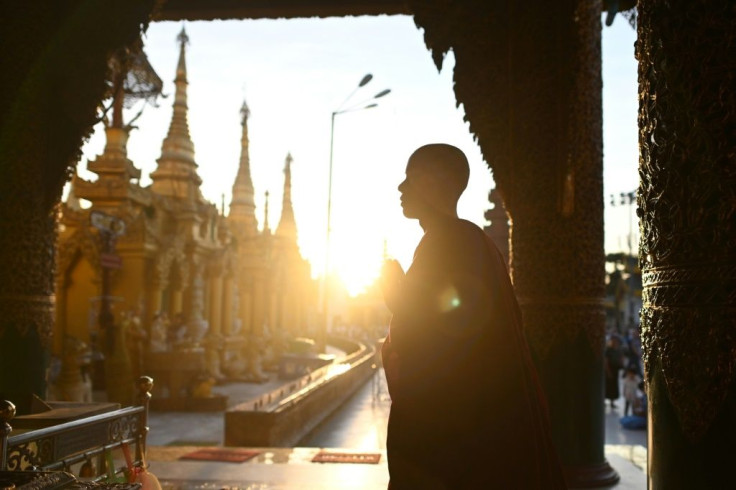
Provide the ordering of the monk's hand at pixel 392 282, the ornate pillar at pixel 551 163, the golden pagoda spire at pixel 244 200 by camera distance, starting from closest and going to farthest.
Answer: the monk's hand at pixel 392 282 < the ornate pillar at pixel 551 163 < the golden pagoda spire at pixel 244 200

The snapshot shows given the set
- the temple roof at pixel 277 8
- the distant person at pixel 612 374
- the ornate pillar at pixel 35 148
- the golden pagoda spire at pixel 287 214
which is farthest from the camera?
the golden pagoda spire at pixel 287 214

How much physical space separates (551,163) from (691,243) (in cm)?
433

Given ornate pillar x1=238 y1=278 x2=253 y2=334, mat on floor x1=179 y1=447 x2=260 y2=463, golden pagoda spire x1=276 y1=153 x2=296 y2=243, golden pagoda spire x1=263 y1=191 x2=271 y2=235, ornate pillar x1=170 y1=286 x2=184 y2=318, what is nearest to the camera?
mat on floor x1=179 y1=447 x2=260 y2=463

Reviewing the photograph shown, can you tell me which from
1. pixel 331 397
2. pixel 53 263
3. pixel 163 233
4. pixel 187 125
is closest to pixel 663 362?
pixel 53 263

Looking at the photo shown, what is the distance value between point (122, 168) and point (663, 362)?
739 inches

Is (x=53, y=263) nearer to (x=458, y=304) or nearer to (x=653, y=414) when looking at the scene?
(x=458, y=304)

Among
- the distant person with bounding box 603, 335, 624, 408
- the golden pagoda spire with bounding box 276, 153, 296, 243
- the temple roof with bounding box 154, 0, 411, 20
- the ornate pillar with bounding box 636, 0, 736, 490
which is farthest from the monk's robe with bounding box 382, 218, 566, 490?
the golden pagoda spire with bounding box 276, 153, 296, 243

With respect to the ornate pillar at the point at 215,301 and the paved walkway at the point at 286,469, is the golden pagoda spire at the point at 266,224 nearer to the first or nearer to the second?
the ornate pillar at the point at 215,301

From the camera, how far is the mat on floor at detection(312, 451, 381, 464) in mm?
7230

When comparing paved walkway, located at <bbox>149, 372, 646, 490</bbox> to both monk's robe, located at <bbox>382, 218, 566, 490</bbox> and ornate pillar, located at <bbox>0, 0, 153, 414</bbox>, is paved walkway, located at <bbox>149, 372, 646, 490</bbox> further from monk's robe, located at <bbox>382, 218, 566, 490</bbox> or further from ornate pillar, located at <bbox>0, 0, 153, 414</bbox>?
monk's robe, located at <bbox>382, 218, 566, 490</bbox>

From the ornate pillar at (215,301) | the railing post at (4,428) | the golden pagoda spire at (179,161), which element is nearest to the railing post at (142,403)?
the railing post at (4,428)

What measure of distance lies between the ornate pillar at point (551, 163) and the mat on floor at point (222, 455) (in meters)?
A: 3.22

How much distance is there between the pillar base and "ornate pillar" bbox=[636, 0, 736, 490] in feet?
13.0

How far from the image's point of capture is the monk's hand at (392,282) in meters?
2.65
